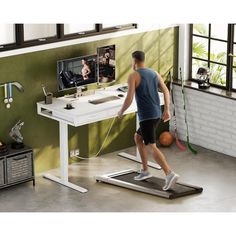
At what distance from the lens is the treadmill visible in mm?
5465

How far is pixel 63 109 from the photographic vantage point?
571 cm

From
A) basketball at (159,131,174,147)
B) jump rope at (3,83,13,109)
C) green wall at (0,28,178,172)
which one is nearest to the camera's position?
jump rope at (3,83,13,109)

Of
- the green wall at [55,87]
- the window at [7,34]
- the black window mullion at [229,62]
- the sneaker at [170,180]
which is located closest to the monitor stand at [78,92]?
the green wall at [55,87]

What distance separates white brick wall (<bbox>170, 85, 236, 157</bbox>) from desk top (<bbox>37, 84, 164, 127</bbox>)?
4.28 ft

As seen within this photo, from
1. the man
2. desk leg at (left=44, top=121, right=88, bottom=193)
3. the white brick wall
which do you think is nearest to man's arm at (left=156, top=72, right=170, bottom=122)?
the man

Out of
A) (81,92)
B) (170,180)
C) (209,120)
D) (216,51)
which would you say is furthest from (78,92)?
(216,51)

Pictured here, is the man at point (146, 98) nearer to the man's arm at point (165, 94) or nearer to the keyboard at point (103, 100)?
the man's arm at point (165, 94)

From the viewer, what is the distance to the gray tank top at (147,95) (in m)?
5.28

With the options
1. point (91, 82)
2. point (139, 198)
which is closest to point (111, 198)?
point (139, 198)

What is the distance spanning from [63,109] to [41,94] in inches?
16.1

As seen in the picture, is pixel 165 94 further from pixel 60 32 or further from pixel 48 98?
pixel 60 32

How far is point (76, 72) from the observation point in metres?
6.05

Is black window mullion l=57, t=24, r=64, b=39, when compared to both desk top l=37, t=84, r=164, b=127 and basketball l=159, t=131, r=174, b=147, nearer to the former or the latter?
desk top l=37, t=84, r=164, b=127

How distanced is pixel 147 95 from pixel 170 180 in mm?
914
